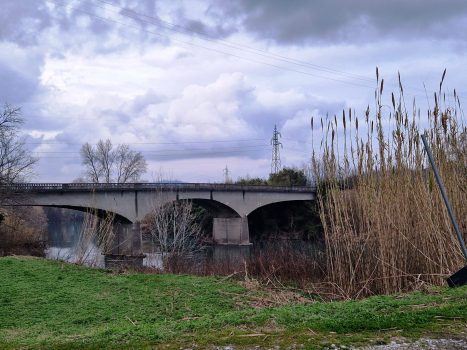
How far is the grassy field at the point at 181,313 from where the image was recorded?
11.1 ft

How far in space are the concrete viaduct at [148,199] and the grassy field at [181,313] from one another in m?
12.8

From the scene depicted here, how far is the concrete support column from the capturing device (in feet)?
113

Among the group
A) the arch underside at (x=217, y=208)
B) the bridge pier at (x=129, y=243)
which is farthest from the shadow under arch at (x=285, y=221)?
the bridge pier at (x=129, y=243)

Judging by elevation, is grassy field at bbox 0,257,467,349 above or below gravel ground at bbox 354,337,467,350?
below

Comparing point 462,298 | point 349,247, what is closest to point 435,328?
point 462,298

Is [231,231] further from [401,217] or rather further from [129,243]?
[401,217]

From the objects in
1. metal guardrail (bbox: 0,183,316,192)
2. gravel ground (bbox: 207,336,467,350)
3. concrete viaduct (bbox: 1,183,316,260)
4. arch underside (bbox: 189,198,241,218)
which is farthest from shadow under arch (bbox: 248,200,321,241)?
gravel ground (bbox: 207,336,467,350)

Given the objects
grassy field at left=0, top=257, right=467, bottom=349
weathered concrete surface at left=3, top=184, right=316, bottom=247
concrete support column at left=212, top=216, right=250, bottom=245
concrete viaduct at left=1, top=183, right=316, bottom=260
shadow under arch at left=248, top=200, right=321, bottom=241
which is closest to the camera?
grassy field at left=0, top=257, right=467, bottom=349

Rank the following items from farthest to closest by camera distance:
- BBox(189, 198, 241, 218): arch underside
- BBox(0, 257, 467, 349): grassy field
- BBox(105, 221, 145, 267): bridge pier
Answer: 1. BBox(189, 198, 241, 218): arch underside
2. BBox(105, 221, 145, 267): bridge pier
3. BBox(0, 257, 467, 349): grassy field

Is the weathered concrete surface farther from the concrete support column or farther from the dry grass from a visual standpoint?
the dry grass

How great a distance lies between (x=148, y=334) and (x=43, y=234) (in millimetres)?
28568

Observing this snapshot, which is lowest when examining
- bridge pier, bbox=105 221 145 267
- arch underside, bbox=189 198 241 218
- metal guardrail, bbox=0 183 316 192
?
bridge pier, bbox=105 221 145 267

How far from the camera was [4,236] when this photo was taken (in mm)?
22906

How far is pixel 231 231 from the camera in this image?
35312mm
